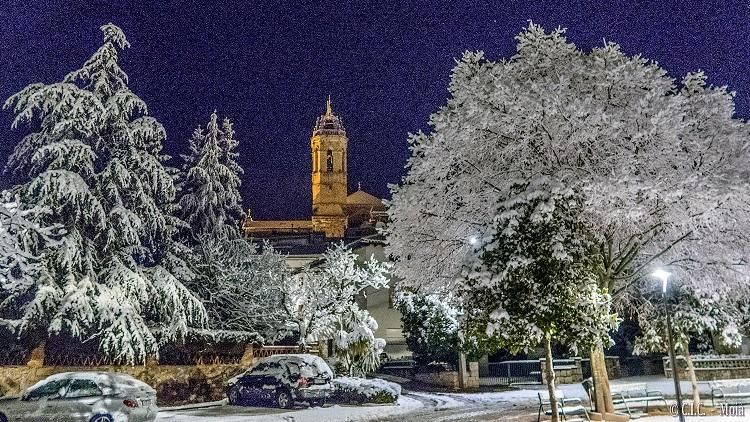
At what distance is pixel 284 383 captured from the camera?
61.5 ft

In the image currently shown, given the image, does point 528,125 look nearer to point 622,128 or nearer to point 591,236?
point 622,128

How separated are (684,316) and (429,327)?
42.8 ft

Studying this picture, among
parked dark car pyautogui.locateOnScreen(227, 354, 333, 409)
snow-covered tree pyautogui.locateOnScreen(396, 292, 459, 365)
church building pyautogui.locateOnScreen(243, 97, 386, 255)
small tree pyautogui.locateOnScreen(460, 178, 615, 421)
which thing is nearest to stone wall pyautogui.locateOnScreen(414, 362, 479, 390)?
snow-covered tree pyautogui.locateOnScreen(396, 292, 459, 365)

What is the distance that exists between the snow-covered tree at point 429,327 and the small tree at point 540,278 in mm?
13292

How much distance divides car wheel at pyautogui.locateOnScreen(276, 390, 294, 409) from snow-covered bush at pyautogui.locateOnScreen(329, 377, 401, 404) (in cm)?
179

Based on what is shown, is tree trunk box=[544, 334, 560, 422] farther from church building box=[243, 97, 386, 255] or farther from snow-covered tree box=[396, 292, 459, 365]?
church building box=[243, 97, 386, 255]

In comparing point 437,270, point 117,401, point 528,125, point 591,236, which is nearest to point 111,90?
point 117,401

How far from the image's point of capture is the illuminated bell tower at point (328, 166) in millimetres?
94750

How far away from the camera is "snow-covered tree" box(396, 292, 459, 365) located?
92.3 ft

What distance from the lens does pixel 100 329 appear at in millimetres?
17922

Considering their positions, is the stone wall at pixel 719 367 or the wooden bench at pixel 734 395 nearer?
the wooden bench at pixel 734 395

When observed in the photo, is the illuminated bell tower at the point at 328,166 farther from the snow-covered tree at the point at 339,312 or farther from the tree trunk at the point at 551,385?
the tree trunk at the point at 551,385

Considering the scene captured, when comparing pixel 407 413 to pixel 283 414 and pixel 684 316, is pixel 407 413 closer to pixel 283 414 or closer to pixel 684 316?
pixel 283 414

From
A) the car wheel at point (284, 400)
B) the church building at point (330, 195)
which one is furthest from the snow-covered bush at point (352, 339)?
the church building at point (330, 195)
